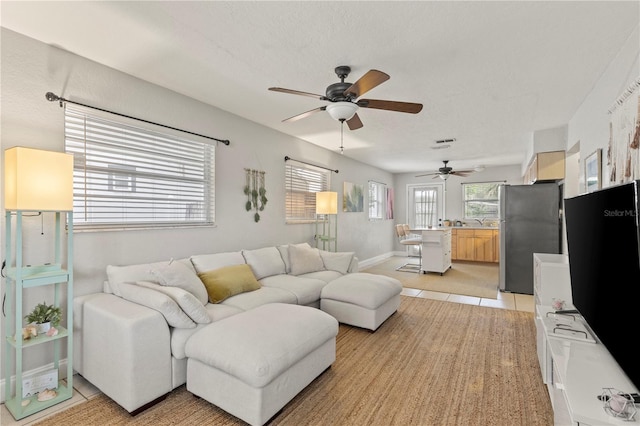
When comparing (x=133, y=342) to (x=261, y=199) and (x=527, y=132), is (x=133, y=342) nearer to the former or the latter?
(x=261, y=199)

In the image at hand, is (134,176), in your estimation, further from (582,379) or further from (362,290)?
(582,379)

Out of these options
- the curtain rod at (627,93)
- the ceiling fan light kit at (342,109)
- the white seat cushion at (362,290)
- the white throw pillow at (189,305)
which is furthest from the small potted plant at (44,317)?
the curtain rod at (627,93)

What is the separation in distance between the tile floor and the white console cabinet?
1390 millimetres

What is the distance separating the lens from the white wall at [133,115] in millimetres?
2207

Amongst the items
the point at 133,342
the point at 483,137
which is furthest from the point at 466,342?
the point at 483,137

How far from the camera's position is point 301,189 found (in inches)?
200

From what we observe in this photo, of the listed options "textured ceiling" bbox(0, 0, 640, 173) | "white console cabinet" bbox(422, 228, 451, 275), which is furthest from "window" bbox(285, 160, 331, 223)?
"white console cabinet" bbox(422, 228, 451, 275)

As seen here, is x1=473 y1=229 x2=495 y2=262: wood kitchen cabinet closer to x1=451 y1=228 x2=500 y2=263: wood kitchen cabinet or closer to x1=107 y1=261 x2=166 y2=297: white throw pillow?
x1=451 y1=228 x2=500 y2=263: wood kitchen cabinet

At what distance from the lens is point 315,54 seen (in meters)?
2.35

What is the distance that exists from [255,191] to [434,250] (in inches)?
157

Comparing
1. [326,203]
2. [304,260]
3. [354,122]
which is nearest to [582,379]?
[354,122]

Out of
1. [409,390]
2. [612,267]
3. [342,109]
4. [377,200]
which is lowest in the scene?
[409,390]

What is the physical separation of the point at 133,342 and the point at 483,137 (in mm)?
5148

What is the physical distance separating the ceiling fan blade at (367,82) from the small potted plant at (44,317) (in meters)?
2.61
